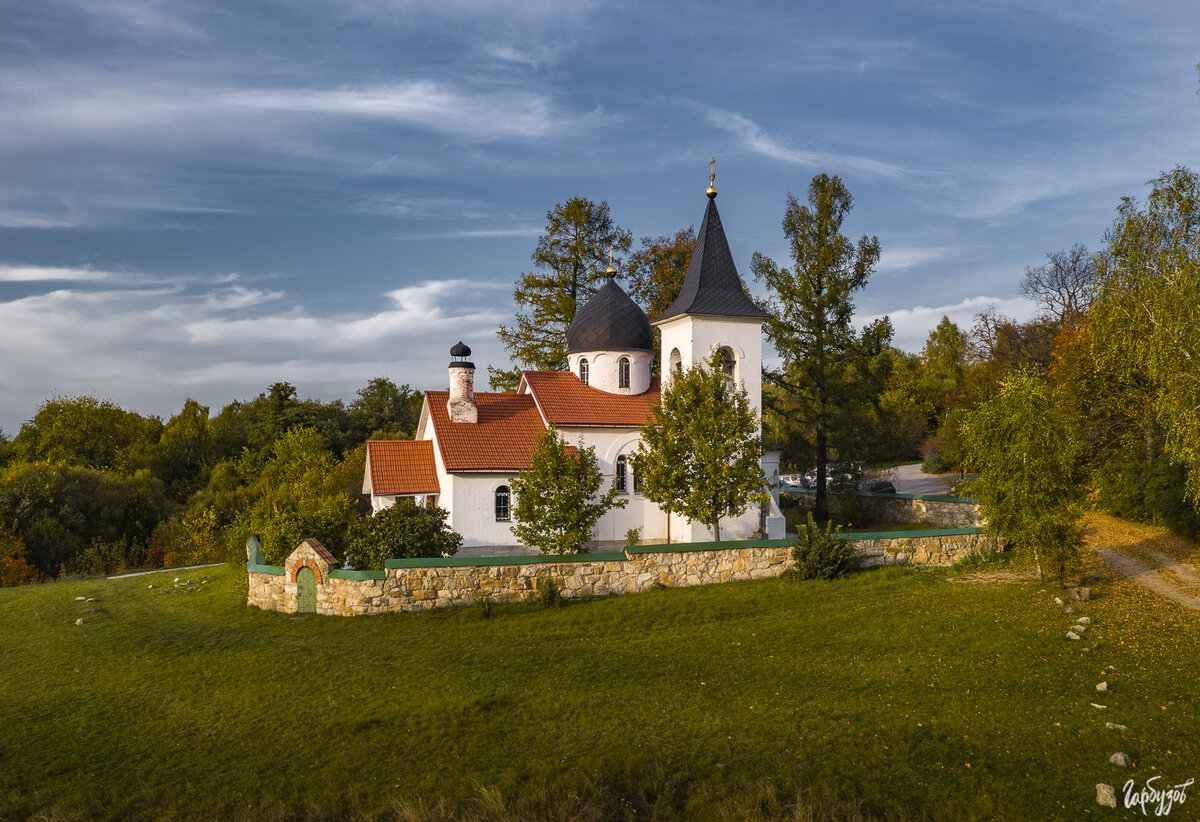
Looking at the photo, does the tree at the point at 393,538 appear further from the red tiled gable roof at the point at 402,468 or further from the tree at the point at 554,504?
the red tiled gable roof at the point at 402,468

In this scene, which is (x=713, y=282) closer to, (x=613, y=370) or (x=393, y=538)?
(x=613, y=370)

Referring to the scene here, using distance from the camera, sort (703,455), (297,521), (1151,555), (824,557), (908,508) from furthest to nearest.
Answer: (908,508) → (703,455) → (1151,555) → (297,521) → (824,557)

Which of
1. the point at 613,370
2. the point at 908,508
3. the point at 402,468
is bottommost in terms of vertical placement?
the point at 908,508

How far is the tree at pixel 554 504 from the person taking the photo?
69.6 feet

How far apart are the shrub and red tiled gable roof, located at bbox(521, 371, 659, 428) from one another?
734 cm

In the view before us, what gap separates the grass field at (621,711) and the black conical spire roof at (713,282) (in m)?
11.0

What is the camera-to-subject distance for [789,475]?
51.9m

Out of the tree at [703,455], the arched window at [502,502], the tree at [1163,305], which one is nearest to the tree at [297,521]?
the arched window at [502,502]

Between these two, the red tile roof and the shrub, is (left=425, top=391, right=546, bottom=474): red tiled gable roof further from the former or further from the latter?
the shrub

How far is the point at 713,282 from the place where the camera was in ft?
87.2

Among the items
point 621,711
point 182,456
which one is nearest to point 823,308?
point 621,711

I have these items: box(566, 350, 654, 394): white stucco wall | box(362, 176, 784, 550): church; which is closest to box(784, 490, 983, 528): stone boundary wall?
box(362, 176, 784, 550): church

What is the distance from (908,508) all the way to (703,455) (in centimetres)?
1327

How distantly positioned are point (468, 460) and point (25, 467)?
2741 cm
